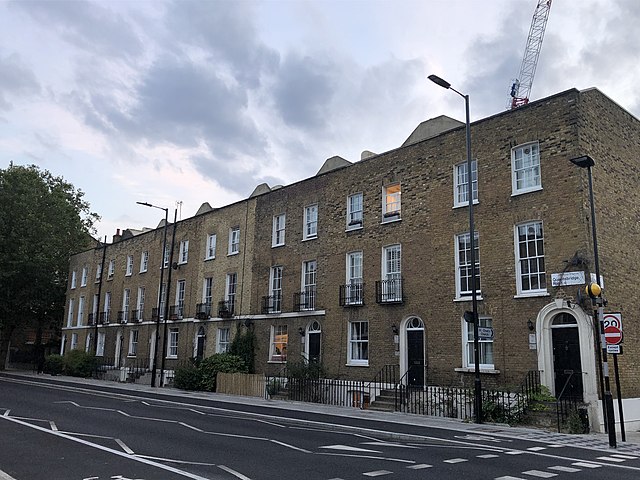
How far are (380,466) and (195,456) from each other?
10.7 ft

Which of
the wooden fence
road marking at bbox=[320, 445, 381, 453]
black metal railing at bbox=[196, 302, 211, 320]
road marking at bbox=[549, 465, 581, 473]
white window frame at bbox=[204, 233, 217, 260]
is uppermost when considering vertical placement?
white window frame at bbox=[204, 233, 217, 260]

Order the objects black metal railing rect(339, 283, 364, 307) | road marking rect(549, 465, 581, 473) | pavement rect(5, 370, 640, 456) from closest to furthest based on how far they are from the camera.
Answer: road marking rect(549, 465, 581, 473)
pavement rect(5, 370, 640, 456)
black metal railing rect(339, 283, 364, 307)

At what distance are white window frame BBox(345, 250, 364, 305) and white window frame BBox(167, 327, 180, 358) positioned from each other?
565 inches

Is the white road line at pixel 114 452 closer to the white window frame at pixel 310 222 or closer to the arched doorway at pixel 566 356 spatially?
the arched doorway at pixel 566 356

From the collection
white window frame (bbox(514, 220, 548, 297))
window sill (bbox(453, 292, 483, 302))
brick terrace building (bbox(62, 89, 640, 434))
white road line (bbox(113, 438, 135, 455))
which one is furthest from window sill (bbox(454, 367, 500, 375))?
white road line (bbox(113, 438, 135, 455))

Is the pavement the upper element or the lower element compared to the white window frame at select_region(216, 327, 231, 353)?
lower

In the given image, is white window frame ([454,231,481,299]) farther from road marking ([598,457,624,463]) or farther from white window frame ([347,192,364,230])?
road marking ([598,457,624,463])

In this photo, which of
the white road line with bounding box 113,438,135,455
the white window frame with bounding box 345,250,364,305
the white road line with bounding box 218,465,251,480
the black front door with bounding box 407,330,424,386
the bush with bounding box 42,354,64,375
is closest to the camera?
the white road line with bounding box 218,465,251,480

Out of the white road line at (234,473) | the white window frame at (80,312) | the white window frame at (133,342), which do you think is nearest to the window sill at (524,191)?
the white road line at (234,473)

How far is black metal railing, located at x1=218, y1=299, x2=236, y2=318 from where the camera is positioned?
100 feet

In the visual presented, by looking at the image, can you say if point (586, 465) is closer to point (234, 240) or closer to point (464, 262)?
point (464, 262)

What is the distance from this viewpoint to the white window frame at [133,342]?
38.5 metres

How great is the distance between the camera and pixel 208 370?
2888 cm

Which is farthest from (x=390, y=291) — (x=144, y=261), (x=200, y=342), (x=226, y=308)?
(x=144, y=261)
